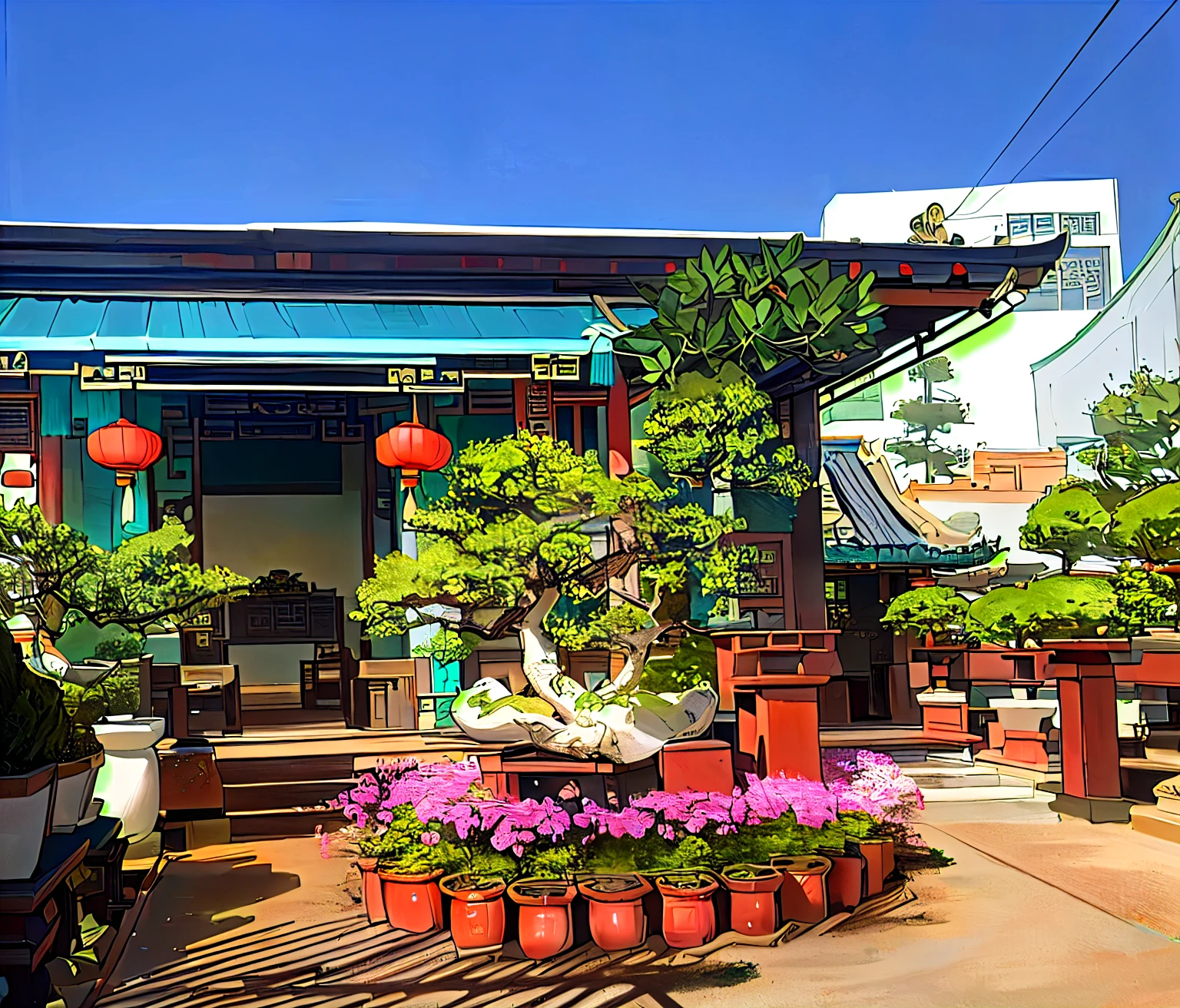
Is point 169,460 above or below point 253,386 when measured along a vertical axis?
below

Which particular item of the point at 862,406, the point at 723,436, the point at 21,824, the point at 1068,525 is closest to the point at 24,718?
the point at 21,824

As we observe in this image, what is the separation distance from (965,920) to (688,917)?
3.33 feet

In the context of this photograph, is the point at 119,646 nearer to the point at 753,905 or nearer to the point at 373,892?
the point at 373,892

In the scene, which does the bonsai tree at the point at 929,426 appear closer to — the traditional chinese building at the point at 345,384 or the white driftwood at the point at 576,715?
the traditional chinese building at the point at 345,384

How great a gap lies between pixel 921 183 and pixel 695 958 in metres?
3.05

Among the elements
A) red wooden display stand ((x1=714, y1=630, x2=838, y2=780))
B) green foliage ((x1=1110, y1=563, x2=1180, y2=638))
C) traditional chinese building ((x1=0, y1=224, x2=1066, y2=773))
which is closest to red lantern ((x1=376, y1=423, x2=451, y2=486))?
traditional chinese building ((x1=0, y1=224, x2=1066, y2=773))

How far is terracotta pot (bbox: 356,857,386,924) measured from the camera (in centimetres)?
400

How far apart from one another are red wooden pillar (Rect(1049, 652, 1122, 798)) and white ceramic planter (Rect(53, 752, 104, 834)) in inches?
143

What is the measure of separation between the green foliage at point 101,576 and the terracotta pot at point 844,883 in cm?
245

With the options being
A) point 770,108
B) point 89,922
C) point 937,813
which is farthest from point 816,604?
Answer: point 89,922

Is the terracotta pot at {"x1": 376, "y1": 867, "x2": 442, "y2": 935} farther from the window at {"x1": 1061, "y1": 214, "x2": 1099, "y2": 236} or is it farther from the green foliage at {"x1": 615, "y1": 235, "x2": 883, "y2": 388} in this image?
the window at {"x1": 1061, "y1": 214, "x2": 1099, "y2": 236}

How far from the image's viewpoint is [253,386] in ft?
14.0

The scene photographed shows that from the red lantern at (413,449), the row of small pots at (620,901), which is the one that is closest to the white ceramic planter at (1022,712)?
the row of small pots at (620,901)

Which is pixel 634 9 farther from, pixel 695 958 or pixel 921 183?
pixel 695 958
